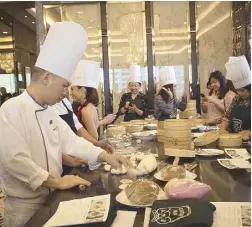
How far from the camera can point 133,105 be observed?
523 centimetres

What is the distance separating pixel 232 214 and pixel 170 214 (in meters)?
0.23

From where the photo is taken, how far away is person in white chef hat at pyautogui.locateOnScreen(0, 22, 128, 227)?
1.54m

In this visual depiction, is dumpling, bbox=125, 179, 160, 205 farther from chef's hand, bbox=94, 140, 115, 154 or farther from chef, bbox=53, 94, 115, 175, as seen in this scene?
chef's hand, bbox=94, 140, 115, 154

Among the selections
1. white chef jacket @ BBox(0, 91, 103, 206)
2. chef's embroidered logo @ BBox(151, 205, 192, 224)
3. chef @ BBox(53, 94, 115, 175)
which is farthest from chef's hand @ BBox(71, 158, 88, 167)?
chef's embroidered logo @ BBox(151, 205, 192, 224)

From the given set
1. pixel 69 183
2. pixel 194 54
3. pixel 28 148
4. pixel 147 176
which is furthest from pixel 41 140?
pixel 194 54

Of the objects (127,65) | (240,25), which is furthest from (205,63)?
(127,65)

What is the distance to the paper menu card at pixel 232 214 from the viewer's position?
40.1 inches

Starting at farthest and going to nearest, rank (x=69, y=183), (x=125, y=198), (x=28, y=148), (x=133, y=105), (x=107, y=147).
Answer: (x=133, y=105)
(x=107, y=147)
(x=28, y=148)
(x=69, y=183)
(x=125, y=198)

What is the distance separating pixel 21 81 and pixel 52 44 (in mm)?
6745

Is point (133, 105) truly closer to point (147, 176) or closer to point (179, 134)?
point (179, 134)

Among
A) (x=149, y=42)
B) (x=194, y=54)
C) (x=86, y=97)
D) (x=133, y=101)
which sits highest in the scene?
(x=149, y=42)

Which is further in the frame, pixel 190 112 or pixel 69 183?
pixel 190 112

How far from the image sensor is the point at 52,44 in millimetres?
1840

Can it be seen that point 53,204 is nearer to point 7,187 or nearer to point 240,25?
point 7,187
